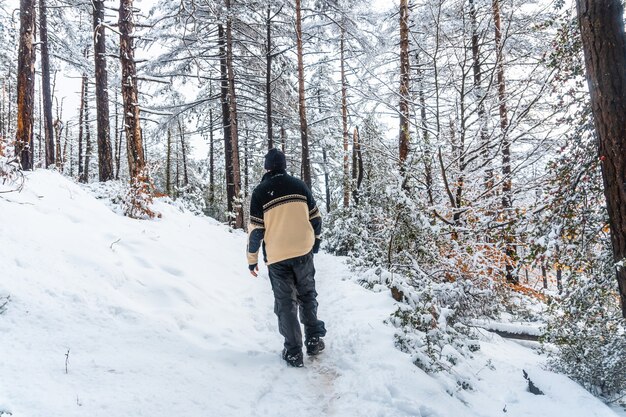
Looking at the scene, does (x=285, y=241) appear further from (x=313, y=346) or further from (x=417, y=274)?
(x=417, y=274)

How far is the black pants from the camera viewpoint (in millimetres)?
3893

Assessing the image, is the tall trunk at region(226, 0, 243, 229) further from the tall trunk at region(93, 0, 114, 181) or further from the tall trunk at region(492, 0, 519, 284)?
the tall trunk at region(492, 0, 519, 284)

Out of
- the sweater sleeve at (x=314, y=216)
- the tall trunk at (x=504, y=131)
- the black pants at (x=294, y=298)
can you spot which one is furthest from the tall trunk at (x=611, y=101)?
the black pants at (x=294, y=298)

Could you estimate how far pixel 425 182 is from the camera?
664 cm

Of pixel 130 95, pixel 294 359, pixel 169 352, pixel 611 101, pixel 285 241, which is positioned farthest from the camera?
pixel 130 95

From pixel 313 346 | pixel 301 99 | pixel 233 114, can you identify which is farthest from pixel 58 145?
pixel 313 346

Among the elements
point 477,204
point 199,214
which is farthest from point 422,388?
point 199,214

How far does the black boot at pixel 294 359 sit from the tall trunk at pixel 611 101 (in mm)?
2970

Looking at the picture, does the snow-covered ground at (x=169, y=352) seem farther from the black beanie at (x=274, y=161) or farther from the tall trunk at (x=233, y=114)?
the tall trunk at (x=233, y=114)

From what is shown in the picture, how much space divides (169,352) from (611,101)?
449cm

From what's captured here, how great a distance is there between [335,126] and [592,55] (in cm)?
1471

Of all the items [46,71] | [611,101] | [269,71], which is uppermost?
[46,71]

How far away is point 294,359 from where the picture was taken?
3830 mm

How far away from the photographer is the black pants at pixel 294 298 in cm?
389
